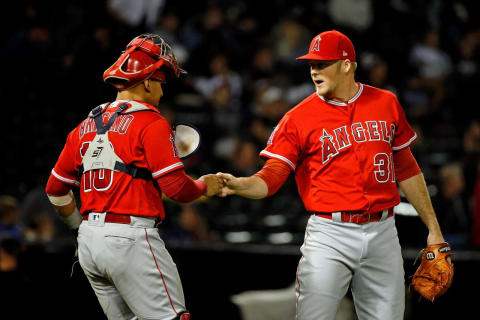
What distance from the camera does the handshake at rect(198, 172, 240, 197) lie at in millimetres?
4273

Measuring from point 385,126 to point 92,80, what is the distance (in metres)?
4.77

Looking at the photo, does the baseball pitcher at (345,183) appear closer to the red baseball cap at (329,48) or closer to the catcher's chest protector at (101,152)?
the red baseball cap at (329,48)

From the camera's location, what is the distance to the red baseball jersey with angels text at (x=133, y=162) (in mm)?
3820

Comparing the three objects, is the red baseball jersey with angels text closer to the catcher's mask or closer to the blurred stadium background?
the catcher's mask

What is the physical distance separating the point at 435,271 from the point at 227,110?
534cm

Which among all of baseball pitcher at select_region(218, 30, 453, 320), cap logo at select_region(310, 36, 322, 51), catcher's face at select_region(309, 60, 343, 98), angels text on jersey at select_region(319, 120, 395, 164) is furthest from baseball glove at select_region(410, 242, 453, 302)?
cap logo at select_region(310, 36, 322, 51)

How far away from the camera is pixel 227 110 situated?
9398mm

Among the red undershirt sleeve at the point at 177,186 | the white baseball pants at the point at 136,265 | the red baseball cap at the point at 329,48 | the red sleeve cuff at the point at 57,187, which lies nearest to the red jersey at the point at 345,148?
the red baseball cap at the point at 329,48

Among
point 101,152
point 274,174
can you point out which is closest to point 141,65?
point 101,152

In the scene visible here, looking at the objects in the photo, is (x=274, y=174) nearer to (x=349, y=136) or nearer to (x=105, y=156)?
(x=349, y=136)

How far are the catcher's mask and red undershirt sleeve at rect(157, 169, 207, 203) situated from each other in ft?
1.85

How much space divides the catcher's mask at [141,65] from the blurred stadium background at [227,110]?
2.55 meters

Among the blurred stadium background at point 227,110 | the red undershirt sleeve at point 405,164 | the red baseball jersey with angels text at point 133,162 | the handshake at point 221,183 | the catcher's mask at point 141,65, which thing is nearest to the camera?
the red baseball jersey with angels text at point 133,162

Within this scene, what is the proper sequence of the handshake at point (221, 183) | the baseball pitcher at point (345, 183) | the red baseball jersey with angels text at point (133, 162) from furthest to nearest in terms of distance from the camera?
1. the handshake at point (221, 183)
2. the baseball pitcher at point (345, 183)
3. the red baseball jersey with angels text at point (133, 162)
